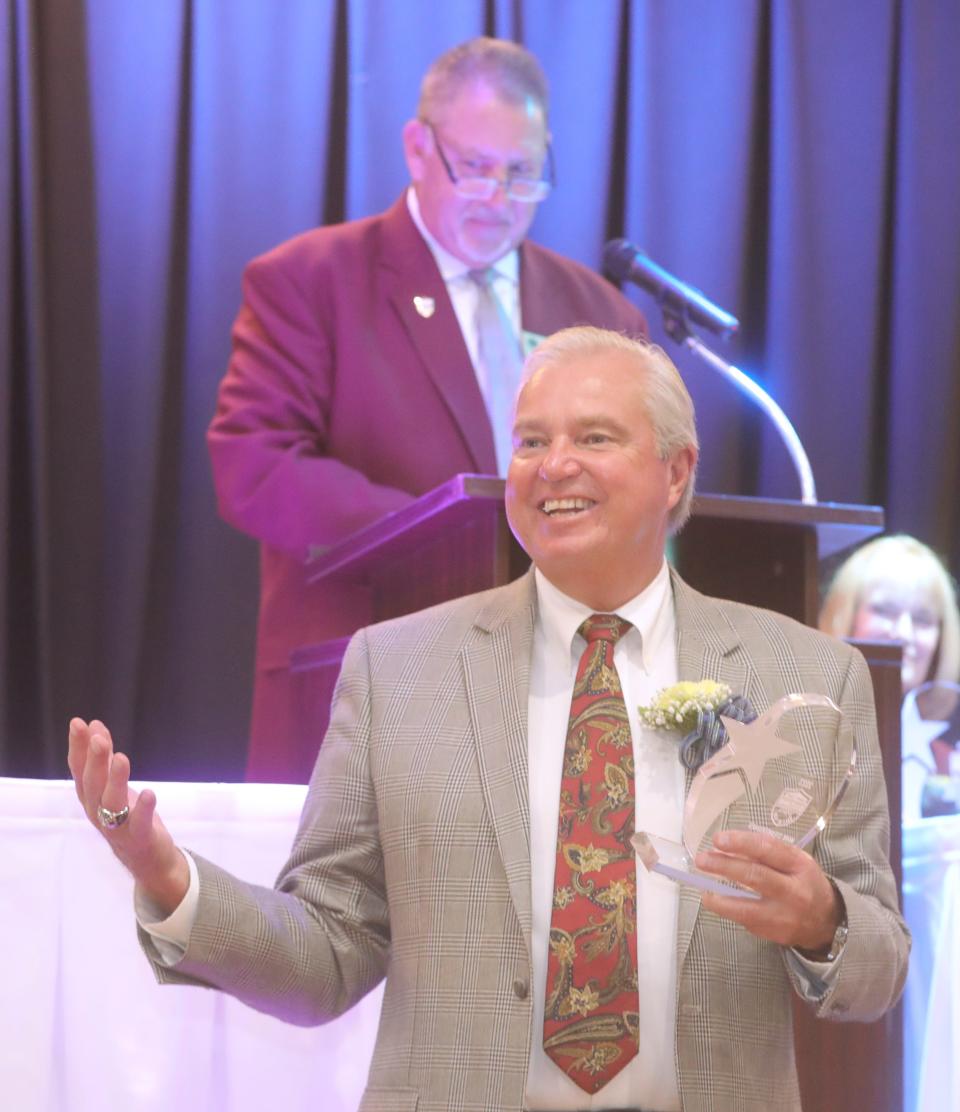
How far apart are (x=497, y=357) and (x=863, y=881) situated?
1852mm

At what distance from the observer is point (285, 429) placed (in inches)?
128

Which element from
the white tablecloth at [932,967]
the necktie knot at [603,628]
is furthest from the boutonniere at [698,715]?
the white tablecloth at [932,967]

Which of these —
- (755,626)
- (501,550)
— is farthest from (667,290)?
(755,626)

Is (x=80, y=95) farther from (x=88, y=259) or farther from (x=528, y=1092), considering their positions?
(x=528, y=1092)

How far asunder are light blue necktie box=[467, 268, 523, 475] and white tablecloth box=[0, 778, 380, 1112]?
1415 millimetres

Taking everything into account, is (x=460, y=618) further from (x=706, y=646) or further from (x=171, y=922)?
(x=171, y=922)

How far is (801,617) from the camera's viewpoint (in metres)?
2.59

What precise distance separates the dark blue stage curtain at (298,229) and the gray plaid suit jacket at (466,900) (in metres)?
2.35

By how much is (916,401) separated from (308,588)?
2.49 m

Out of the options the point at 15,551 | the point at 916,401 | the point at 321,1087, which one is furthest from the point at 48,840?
the point at 916,401

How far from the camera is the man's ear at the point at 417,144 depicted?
3551 mm

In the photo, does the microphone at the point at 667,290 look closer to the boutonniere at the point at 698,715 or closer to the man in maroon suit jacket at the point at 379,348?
the man in maroon suit jacket at the point at 379,348

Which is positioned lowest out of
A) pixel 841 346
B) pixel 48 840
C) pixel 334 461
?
pixel 48 840

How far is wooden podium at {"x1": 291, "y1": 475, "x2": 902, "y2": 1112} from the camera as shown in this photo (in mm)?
2348
